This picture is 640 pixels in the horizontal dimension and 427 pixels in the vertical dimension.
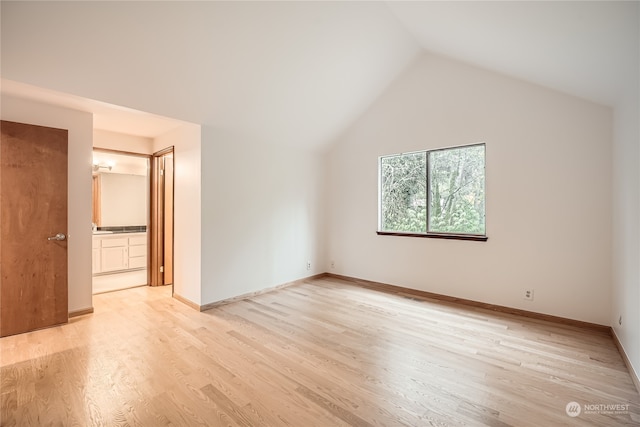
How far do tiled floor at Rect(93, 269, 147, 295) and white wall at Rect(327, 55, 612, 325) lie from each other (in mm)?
4163

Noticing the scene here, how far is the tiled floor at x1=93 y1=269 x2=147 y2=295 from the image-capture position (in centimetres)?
469

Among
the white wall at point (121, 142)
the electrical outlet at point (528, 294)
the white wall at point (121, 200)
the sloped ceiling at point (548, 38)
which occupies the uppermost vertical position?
the sloped ceiling at point (548, 38)

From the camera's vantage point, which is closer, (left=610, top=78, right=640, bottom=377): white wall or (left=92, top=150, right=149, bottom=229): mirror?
(left=610, top=78, right=640, bottom=377): white wall

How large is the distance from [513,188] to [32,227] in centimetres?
549

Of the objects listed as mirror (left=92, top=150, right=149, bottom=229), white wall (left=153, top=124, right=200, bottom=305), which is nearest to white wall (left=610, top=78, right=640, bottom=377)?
white wall (left=153, top=124, right=200, bottom=305)

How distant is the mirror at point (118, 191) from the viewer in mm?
6004

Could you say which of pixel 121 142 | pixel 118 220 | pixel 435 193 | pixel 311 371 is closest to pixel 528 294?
pixel 435 193

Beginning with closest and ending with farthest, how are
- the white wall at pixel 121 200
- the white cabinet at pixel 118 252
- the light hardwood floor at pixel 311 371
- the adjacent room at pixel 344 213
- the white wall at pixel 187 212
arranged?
the light hardwood floor at pixel 311 371 → the adjacent room at pixel 344 213 → the white wall at pixel 187 212 → the white cabinet at pixel 118 252 → the white wall at pixel 121 200

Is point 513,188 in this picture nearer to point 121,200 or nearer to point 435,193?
point 435,193

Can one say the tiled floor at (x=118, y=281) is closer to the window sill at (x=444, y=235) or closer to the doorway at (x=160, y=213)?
the doorway at (x=160, y=213)

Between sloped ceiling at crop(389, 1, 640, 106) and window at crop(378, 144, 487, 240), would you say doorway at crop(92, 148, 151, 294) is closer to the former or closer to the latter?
window at crop(378, 144, 487, 240)

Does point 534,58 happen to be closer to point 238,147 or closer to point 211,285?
point 238,147

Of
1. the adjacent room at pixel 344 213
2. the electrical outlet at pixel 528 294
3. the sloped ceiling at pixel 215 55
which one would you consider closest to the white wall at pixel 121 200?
the adjacent room at pixel 344 213

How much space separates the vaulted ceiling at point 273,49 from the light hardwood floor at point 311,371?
236 centimetres
